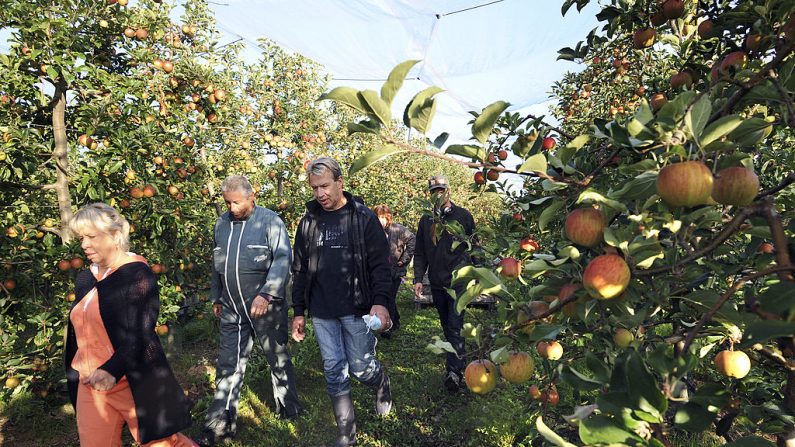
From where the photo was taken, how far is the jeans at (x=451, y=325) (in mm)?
3580

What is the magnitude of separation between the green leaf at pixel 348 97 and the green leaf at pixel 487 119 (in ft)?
0.81

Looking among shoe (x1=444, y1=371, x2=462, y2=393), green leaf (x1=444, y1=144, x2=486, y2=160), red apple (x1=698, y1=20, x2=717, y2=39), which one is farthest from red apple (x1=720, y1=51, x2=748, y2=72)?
shoe (x1=444, y1=371, x2=462, y2=393)

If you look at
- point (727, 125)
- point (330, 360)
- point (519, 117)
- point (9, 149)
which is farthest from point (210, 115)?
point (727, 125)

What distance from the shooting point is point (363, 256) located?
8.92 feet

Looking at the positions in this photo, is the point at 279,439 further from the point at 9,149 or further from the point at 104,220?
the point at 9,149

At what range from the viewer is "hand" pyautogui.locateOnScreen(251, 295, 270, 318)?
2687 millimetres

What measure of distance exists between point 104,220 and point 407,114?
1838mm

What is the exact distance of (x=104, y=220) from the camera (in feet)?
6.56

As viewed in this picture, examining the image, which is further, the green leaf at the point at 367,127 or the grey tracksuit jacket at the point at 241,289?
the grey tracksuit jacket at the point at 241,289

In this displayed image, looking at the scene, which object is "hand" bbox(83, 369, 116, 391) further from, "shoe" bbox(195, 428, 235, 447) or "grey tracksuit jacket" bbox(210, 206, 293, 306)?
"shoe" bbox(195, 428, 235, 447)

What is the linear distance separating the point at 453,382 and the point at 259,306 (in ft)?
6.17

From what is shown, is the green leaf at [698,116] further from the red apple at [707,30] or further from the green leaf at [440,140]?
the red apple at [707,30]

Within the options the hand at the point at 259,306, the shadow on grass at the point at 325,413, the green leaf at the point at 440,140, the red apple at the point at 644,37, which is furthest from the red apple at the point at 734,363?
the hand at the point at 259,306

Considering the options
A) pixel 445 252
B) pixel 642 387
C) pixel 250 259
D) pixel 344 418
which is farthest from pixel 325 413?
pixel 642 387
